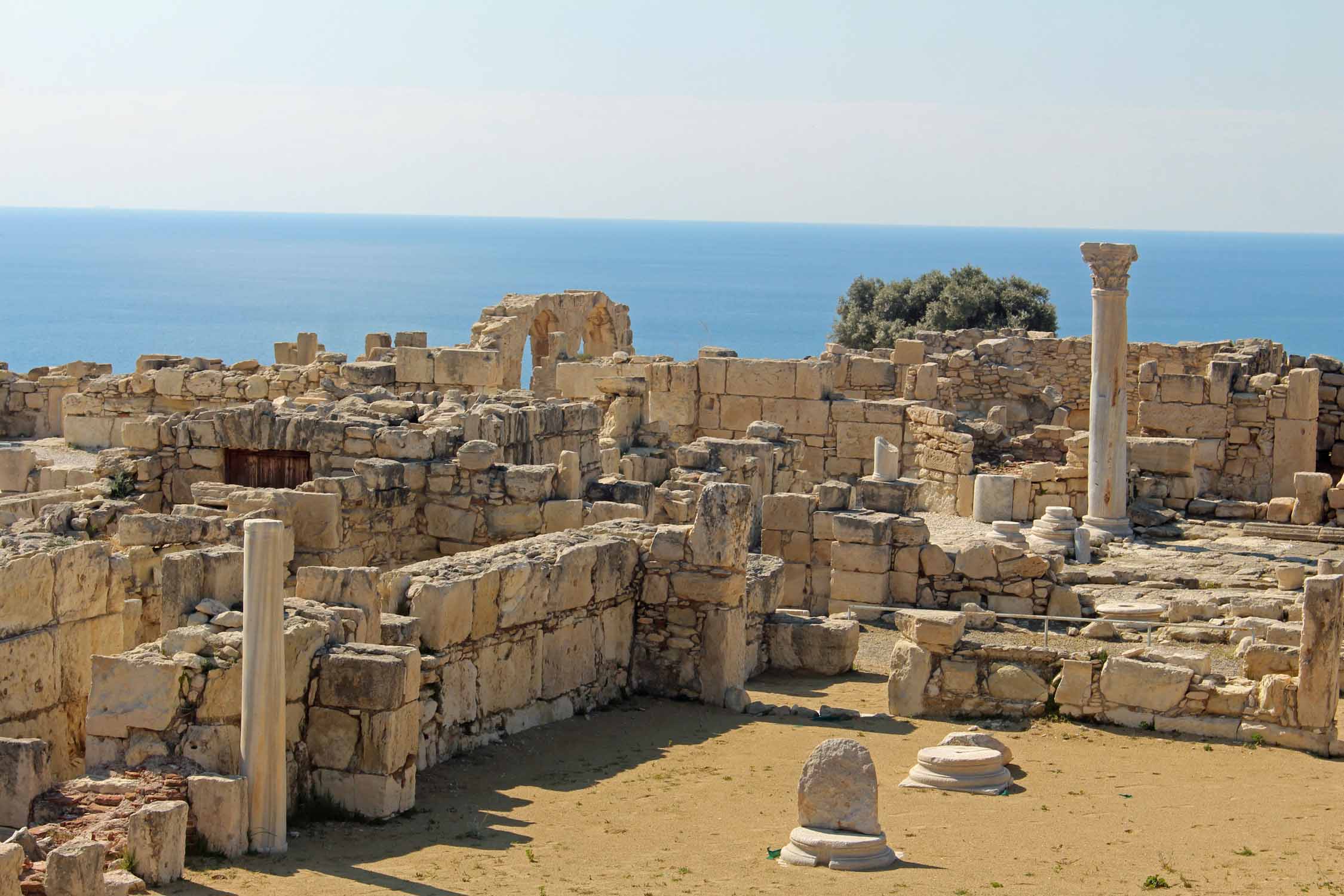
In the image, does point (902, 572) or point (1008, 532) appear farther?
point (1008, 532)

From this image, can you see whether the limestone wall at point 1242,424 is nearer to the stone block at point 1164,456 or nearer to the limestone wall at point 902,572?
the stone block at point 1164,456

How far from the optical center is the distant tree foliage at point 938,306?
43.6m

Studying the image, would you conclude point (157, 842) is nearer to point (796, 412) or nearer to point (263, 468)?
point (263, 468)

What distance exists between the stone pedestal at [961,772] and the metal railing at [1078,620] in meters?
3.17

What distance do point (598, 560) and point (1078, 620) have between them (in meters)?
5.08

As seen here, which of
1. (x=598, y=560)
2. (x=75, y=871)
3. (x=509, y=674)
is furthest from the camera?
(x=598, y=560)

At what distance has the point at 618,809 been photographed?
1052cm

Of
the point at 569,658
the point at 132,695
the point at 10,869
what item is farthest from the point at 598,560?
the point at 10,869

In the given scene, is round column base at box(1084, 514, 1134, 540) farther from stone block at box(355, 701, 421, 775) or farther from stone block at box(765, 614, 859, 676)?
stone block at box(355, 701, 421, 775)

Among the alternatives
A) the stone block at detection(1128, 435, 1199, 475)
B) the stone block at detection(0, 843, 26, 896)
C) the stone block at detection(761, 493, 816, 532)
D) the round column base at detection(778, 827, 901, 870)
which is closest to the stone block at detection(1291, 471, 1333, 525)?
the stone block at detection(1128, 435, 1199, 475)

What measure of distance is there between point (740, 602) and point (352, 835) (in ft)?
16.0

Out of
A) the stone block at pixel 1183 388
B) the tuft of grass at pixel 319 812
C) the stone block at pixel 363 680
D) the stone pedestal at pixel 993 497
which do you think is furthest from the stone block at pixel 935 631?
the stone block at pixel 1183 388

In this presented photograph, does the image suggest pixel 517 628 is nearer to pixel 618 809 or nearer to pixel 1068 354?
pixel 618 809

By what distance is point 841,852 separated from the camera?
9406mm
